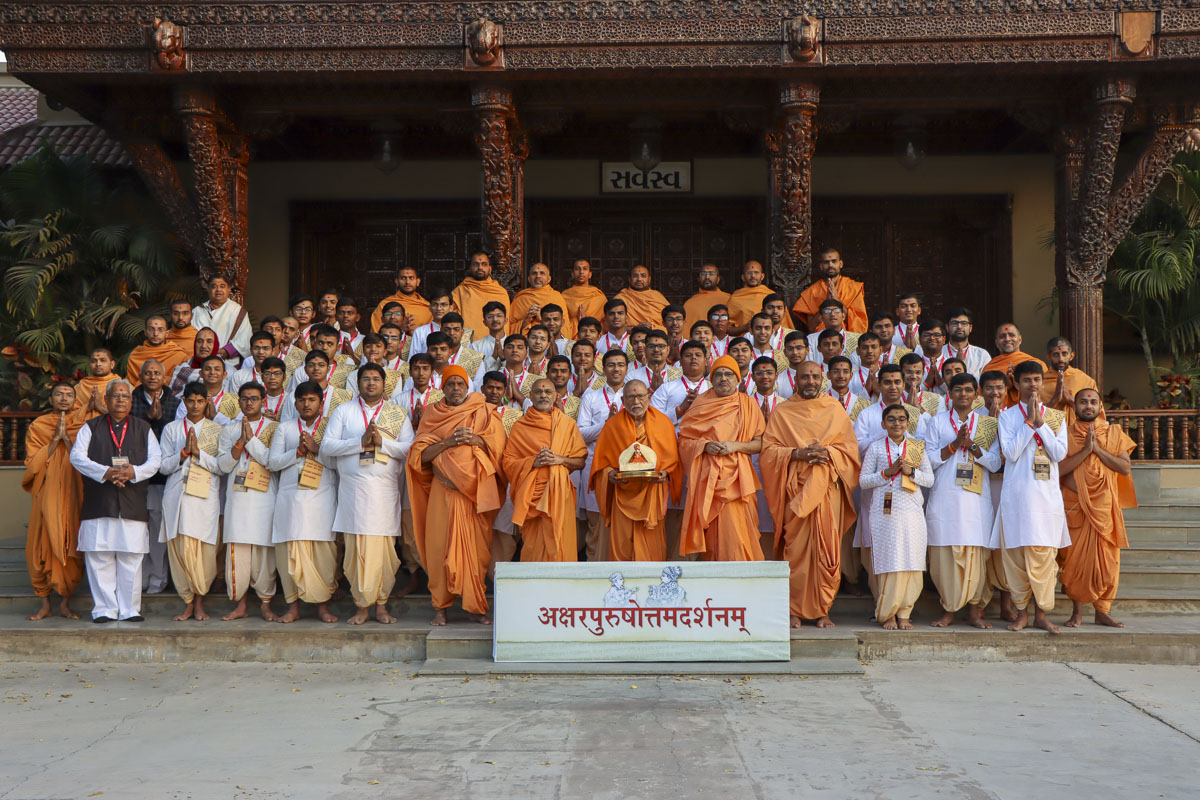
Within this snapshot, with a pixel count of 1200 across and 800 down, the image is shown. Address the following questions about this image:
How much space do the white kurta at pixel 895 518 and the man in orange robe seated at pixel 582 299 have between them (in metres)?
3.89

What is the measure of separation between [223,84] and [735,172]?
5.93 m

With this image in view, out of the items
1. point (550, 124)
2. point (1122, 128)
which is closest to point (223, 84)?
point (550, 124)

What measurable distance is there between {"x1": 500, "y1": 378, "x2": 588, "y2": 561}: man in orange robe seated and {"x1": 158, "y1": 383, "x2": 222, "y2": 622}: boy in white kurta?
7.40 feet

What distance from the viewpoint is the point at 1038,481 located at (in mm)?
7766

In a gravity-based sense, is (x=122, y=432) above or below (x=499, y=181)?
below

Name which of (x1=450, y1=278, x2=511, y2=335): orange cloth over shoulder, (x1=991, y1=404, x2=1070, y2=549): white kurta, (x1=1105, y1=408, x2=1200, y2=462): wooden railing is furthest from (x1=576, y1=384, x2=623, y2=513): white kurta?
(x1=1105, y1=408, x2=1200, y2=462): wooden railing

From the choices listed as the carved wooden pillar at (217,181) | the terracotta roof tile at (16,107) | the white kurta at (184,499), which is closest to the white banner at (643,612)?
the white kurta at (184,499)

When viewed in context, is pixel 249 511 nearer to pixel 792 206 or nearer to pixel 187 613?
pixel 187 613

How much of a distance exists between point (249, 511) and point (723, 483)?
11.6 feet

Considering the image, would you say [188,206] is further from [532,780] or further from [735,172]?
[532,780]

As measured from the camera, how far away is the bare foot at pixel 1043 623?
7.71 meters

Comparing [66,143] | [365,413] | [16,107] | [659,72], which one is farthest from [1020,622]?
[16,107]

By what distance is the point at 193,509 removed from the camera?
8305 millimetres

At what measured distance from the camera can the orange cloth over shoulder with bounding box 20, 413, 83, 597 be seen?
8.46m
